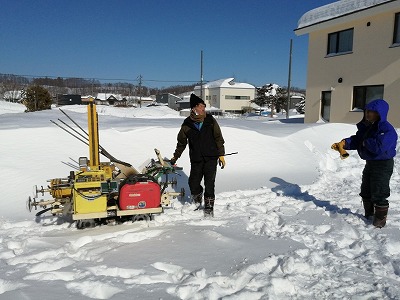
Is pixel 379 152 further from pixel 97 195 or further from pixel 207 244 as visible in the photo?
pixel 97 195

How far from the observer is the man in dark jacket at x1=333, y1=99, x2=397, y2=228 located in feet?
13.0

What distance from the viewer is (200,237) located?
366cm

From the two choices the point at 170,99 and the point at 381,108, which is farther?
the point at 170,99

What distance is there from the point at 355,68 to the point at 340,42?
1.85 metres

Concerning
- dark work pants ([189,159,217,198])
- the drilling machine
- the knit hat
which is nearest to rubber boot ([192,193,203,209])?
dark work pants ([189,159,217,198])

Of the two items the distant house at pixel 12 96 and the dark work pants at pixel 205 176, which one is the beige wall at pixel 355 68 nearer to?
the dark work pants at pixel 205 176

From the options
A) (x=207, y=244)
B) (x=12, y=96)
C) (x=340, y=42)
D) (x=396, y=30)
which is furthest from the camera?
(x=12, y=96)

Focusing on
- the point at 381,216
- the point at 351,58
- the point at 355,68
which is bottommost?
the point at 381,216

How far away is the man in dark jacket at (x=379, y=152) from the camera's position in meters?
3.95

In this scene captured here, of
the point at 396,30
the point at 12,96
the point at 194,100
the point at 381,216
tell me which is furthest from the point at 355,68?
the point at 12,96

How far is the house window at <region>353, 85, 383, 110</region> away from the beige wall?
10.1 inches

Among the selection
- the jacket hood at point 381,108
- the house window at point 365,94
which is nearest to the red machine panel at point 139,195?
the jacket hood at point 381,108

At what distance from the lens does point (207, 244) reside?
11.3ft

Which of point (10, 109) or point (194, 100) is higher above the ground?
point (194, 100)
